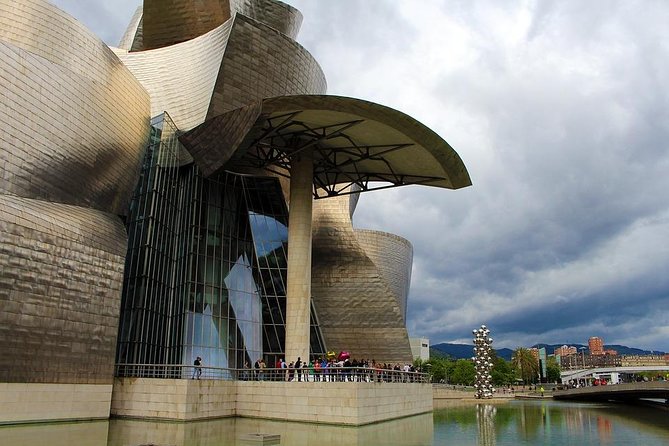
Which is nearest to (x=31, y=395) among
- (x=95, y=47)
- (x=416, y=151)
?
(x=95, y=47)

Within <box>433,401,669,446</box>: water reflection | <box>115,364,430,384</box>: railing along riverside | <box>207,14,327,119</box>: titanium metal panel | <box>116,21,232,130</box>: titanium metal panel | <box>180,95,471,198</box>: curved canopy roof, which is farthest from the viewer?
<box>116,21,232,130</box>: titanium metal panel

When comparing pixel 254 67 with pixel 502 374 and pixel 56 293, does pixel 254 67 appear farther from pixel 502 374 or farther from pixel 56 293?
pixel 502 374

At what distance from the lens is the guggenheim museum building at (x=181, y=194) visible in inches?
736

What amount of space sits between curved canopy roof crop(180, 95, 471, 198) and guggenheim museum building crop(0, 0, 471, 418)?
4.1 inches

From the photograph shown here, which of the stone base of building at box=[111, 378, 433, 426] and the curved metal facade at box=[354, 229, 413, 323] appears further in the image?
the curved metal facade at box=[354, 229, 413, 323]

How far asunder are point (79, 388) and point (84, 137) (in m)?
9.67

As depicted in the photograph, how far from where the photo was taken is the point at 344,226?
35.2 meters

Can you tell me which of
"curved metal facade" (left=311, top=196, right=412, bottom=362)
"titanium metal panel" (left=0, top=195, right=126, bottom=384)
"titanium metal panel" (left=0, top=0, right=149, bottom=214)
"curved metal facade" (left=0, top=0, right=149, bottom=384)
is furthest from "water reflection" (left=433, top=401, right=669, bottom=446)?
"titanium metal panel" (left=0, top=0, right=149, bottom=214)

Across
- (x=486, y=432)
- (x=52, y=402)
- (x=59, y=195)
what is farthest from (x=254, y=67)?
(x=486, y=432)

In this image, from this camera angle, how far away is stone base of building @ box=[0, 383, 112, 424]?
1673 cm

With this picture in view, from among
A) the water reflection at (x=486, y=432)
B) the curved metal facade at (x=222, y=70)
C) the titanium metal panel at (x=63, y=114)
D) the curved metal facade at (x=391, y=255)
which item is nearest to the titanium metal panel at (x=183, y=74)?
the curved metal facade at (x=222, y=70)

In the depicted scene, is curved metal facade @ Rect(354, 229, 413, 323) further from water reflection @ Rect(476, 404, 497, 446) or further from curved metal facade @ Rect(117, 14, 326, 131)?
water reflection @ Rect(476, 404, 497, 446)

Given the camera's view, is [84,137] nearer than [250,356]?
Yes

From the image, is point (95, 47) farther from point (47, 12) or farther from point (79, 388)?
point (79, 388)
